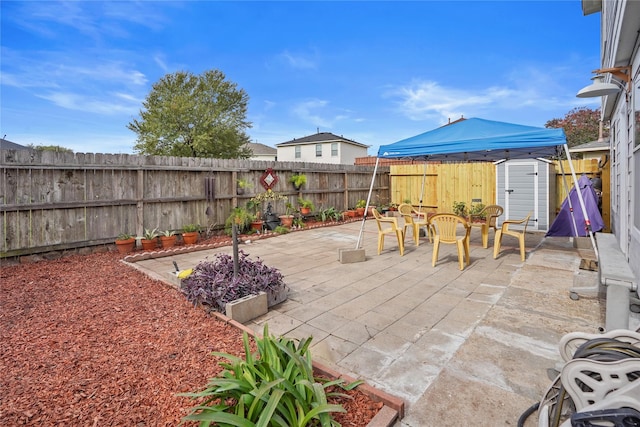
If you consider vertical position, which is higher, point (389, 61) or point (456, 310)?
point (389, 61)

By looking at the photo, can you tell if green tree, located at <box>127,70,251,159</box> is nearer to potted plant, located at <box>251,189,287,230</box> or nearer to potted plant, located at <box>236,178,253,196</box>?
potted plant, located at <box>251,189,287,230</box>

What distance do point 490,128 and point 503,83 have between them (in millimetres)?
9279

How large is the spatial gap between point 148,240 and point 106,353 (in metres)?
4.14

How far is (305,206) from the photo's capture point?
955 cm

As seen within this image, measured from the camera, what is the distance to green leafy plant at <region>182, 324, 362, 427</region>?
142 centimetres

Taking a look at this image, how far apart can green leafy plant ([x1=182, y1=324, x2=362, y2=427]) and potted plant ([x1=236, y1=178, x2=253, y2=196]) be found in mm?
6267

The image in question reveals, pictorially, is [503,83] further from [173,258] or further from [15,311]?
[15,311]

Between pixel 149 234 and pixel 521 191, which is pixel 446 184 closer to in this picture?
pixel 521 191

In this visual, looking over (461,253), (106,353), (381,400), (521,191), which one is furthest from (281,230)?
(521,191)

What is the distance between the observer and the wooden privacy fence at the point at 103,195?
193 inches

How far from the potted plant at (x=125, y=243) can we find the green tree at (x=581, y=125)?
26382 millimetres

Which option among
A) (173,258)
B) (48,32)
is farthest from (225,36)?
(173,258)

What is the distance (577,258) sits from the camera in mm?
5211

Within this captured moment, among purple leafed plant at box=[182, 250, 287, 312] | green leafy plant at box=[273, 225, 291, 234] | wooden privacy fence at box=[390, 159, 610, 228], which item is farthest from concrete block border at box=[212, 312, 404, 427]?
wooden privacy fence at box=[390, 159, 610, 228]
